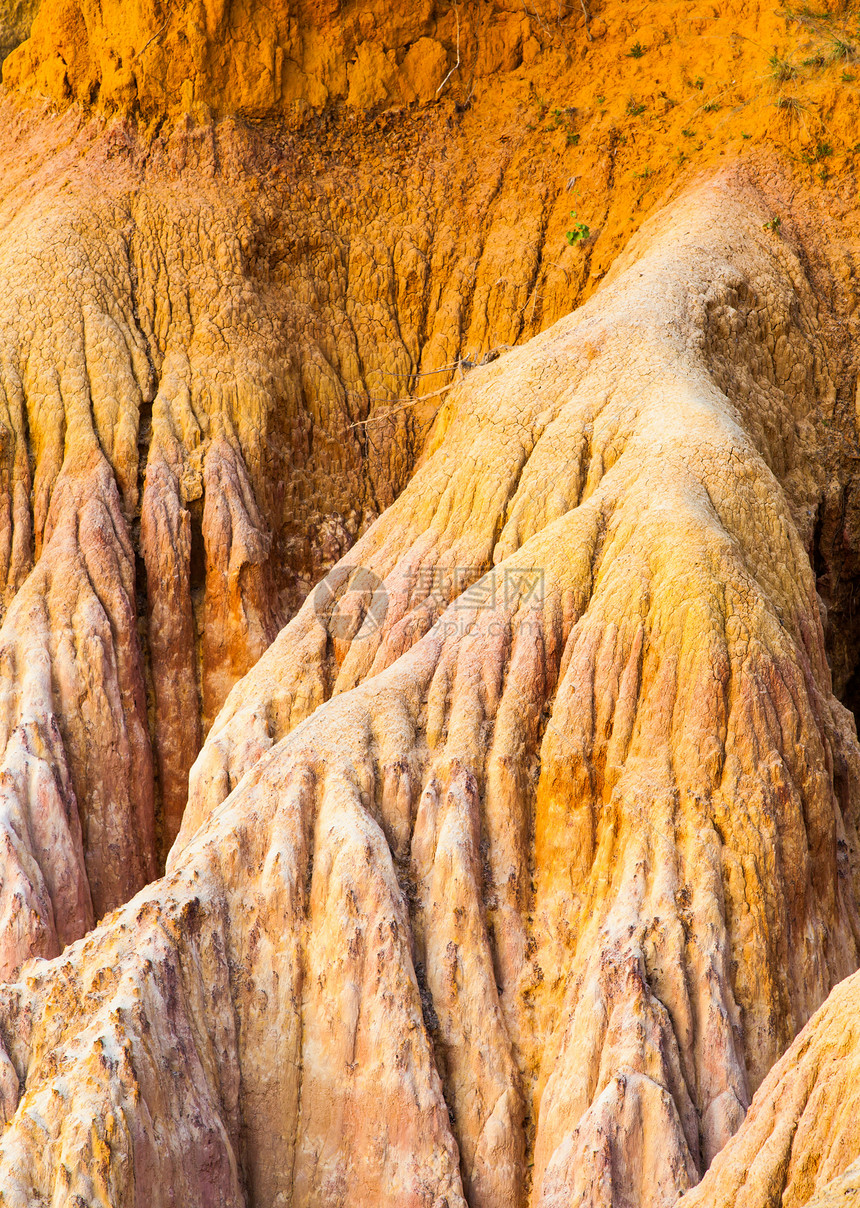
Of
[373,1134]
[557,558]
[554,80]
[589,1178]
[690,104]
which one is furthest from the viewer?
[554,80]

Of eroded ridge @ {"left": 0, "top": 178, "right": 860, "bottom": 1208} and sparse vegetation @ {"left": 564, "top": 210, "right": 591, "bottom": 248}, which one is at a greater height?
sparse vegetation @ {"left": 564, "top": 210, "right": 591, "bottom": 248}

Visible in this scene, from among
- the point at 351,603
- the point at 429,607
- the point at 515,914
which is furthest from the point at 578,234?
the point at 515,914

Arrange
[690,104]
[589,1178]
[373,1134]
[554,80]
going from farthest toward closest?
[554,80], [690,104], [373,1134], [589,1178]

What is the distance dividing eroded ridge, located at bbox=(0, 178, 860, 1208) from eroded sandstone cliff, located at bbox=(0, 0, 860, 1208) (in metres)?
0.04

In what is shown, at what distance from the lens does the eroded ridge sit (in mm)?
10117

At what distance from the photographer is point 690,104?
19953 millimetres

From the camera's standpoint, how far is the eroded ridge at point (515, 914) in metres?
10.1

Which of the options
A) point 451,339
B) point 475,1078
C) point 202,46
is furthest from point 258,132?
point 475,1078

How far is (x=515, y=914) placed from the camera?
38.1 ft

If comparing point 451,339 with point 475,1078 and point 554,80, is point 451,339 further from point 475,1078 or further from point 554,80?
point 475,1078

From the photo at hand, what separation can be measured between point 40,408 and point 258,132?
20.1 feet

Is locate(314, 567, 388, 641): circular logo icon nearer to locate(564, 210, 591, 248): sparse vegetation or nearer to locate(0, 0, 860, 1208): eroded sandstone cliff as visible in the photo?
locate(0, 0, 860, 1208): eroded sandstone cliff

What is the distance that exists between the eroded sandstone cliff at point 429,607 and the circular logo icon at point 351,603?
7 centimetres

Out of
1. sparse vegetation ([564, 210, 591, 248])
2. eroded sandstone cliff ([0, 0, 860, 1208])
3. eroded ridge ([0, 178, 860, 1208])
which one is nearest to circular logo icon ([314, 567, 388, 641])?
eroded sandstone cliff ([0, 0, 860, 1208])
